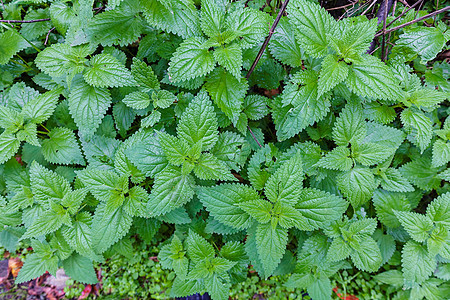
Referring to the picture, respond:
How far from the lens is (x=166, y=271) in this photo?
2725mm

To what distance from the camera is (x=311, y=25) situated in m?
1.87

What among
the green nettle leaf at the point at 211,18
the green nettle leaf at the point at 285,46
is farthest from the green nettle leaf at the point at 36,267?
the green nettle leaf at the point at 285,46

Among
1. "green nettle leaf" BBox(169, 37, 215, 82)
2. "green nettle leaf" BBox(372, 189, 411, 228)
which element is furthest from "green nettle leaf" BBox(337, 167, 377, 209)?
"green nettle leaf" BBox(169, 37, 215, 82)

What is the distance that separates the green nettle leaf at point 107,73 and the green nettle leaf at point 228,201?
1019 millimetres

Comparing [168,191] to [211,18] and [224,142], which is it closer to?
[224,142]

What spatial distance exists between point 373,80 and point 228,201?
1.35 meters

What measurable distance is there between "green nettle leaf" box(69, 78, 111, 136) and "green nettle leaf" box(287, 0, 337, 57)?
61.0 inches

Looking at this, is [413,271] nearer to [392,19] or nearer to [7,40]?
[392,19]

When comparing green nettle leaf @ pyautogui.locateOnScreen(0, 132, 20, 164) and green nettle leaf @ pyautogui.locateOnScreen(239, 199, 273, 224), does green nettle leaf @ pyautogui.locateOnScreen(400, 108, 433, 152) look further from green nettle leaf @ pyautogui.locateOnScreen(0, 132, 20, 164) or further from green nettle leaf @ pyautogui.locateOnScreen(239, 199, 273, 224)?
green nettle leaf @ pyautogui.locateOnScreen(0, 132, 20, 164)

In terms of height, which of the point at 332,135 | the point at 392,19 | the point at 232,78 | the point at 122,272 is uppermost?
the point at 392,19

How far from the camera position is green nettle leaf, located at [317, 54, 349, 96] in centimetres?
176

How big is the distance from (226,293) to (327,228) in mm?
1028

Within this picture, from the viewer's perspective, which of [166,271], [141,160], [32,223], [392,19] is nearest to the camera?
[141,160]

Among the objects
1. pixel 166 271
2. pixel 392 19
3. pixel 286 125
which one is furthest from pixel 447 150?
pixel 166 271
